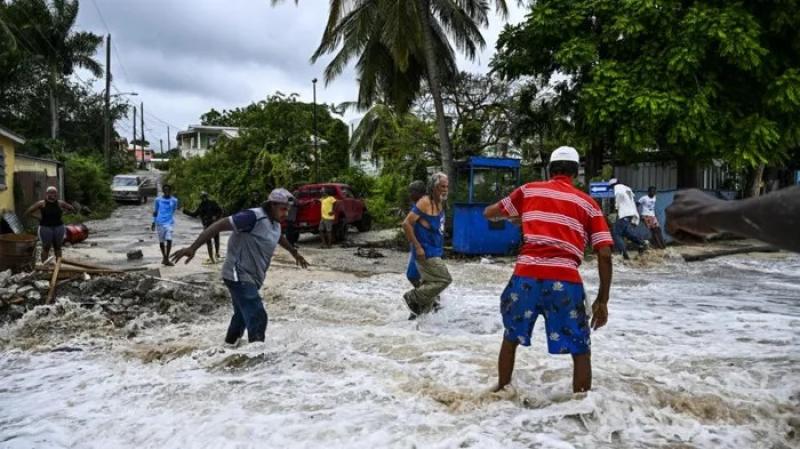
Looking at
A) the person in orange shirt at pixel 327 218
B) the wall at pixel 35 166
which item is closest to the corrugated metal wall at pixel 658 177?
the person in orange shirt at pixel 327 218

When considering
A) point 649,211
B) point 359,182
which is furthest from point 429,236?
point 359,182

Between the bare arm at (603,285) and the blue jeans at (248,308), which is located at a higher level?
the bare arm at (603,285)

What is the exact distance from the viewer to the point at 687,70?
574 inches

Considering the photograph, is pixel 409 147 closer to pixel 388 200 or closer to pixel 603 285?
pixel 388 200

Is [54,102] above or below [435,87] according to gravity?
above

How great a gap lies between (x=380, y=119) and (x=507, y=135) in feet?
20.4

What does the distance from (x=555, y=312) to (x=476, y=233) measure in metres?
10.4

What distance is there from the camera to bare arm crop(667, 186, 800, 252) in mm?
1812

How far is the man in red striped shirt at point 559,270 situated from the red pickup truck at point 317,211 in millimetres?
12981

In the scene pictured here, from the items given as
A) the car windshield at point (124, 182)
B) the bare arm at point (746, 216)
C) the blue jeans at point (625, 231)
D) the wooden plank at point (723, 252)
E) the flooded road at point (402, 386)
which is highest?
the car windshield at point (124, 182)

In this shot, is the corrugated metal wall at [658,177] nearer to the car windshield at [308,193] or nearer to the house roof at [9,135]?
the car windshield at [308,193]

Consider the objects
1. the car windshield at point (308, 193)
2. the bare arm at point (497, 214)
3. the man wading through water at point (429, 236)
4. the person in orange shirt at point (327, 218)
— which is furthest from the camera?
the car windshield at point (308, 193)

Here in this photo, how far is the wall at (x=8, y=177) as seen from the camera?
58.0 feet

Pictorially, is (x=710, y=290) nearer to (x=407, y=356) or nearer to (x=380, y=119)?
(x=407, y=356)
